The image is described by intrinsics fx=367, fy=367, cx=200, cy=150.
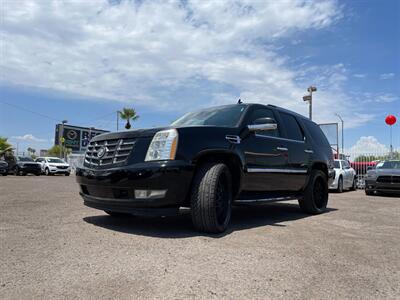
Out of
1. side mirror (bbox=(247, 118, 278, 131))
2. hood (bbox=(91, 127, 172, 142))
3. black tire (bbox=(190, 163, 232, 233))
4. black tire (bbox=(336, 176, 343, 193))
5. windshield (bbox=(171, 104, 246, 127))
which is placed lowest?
black tire (bbox=(336, 176, 343, 193))

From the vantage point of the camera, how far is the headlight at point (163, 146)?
4203 mm

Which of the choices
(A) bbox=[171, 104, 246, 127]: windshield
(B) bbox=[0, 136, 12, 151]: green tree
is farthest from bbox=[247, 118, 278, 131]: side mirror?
(B) bbox=[0, 136, 12, 151]: green tree

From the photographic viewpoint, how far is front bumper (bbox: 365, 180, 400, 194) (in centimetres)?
1272

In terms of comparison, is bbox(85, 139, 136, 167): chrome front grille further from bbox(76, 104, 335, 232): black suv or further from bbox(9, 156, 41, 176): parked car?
bbox(9, 156, 41, 176): parked car

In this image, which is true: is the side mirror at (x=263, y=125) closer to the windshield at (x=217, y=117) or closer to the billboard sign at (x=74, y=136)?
the windshield at (x=217, y=117)

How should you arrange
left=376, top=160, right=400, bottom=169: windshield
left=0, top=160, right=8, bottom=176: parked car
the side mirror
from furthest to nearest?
left=0, top=160, right=8, bottom=176: parked car → left=376, top=160, right=400, bottom=169: windshield → the side mirror

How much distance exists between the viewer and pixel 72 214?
18.8 ft

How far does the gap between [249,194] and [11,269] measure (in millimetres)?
3203

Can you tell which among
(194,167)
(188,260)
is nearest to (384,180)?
(194,167)

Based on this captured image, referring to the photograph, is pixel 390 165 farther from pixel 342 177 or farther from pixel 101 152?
pixel 101 152

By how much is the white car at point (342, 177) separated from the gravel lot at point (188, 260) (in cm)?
990

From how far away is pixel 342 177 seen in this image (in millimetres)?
15227

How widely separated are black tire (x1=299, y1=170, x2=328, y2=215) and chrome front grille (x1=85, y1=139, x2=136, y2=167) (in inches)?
147

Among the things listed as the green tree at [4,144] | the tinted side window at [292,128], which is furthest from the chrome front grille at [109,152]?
the green tree at [4,144]
